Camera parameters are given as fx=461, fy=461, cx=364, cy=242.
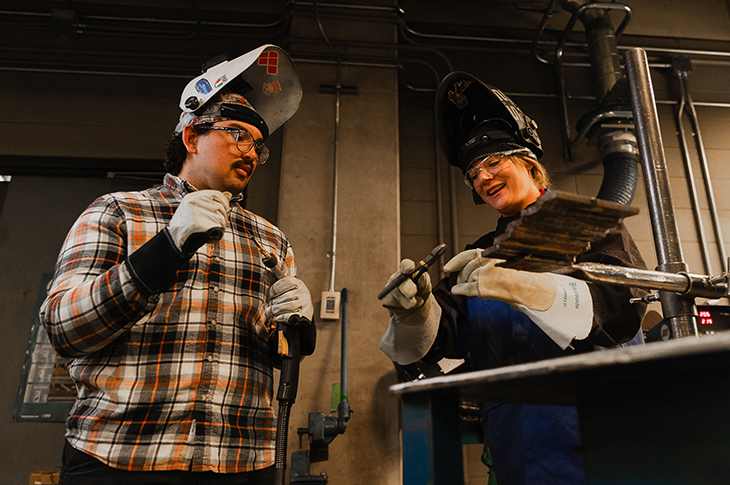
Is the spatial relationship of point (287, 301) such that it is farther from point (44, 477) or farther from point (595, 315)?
point (44, 477)

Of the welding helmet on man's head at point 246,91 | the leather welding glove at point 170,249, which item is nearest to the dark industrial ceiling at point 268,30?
the welding helmet on man's head at point 246,91

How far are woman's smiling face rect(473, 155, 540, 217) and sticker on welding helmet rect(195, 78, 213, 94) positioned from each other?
35.5 inches

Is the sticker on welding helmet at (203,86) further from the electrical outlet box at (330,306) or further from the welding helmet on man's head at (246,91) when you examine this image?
the electrical outlet box at (330,306)

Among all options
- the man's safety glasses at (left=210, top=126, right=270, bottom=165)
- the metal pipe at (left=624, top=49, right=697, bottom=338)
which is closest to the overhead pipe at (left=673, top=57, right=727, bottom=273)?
the metal pipe at (left=624, top=49, right=697, bottom=338)

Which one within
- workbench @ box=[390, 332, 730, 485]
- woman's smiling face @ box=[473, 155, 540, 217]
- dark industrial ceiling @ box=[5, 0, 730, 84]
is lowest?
workbench @ box=[390, 332, 730, 485]

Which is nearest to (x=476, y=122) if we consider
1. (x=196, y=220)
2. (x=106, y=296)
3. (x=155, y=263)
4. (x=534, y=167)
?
(x=534, y=167)

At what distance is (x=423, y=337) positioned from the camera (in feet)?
3.79

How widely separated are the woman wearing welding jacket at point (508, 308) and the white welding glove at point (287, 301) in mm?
252

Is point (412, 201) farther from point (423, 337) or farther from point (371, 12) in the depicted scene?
point (423, 337)

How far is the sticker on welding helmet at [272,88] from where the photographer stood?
68.0 inches

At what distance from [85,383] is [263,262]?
1.74 ft

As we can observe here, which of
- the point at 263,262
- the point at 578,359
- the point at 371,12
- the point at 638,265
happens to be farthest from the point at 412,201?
the point at 578,359

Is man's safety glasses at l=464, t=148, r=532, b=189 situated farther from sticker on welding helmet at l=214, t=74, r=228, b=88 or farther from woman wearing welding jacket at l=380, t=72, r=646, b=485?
sticker on welding helmet at l=214, t=74, r=228, b=88

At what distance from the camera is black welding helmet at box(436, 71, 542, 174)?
1.32 meters
